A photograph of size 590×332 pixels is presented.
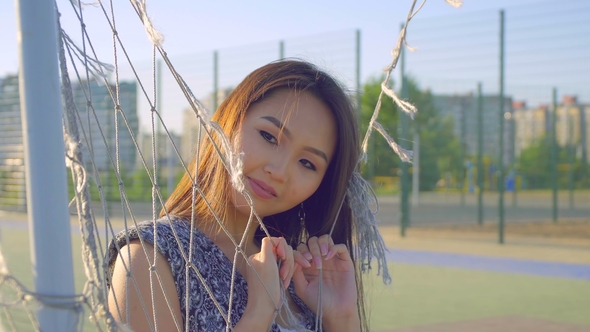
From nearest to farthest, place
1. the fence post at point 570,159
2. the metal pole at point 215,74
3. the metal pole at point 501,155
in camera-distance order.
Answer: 1. the metal pole at point 501,155
2. the metal pole at point 215,74
3. the fence post at point 570,159

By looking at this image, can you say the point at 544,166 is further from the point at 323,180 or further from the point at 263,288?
the point at 263,288

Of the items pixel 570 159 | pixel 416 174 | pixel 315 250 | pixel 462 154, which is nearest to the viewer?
pixel 315 250

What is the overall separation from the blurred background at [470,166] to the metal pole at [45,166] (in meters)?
3.64

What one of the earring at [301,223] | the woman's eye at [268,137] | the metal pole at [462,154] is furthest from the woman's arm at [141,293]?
the metal pole at [462,154]

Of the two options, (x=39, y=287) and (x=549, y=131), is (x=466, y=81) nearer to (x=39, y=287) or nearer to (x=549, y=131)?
(x=549, y=131)

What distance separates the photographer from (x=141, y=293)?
1425mm

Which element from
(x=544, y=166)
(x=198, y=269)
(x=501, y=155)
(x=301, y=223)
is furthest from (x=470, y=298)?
(x=544, y=166)

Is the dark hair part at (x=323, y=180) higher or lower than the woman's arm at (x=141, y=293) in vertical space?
higher

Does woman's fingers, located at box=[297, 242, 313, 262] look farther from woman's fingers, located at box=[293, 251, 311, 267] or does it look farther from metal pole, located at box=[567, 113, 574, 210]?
metal pole, located at box=[567, 113, 574, 210]

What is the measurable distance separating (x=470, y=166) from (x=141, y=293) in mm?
10847

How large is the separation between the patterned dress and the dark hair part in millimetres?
107

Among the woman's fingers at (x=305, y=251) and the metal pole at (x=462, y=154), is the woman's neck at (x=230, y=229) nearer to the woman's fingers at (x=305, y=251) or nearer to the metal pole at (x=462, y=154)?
the woman's fingers at (x=305, y=251)

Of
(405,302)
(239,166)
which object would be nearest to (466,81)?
(405,302)

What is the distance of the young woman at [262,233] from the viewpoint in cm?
148
